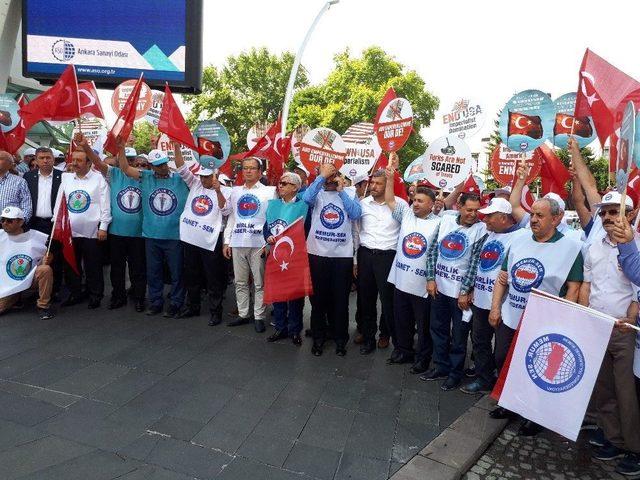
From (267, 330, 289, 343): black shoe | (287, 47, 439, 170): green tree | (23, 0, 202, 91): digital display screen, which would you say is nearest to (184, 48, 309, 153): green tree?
(287, 47, 439, 170): green tree

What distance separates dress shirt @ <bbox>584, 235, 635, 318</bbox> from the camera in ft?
10.9

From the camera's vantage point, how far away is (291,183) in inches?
204

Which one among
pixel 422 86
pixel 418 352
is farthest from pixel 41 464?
pixel 422 86

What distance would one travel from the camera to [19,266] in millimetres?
5758

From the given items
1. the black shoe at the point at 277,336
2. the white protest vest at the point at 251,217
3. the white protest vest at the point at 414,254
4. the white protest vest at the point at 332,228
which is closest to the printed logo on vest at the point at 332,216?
the white protest vest at the point at 332,228

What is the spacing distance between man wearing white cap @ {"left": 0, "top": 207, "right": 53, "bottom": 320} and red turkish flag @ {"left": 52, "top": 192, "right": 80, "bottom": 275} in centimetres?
28

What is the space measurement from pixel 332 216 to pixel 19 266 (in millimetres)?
3975

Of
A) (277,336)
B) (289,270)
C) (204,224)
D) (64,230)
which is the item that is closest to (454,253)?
(289,270)

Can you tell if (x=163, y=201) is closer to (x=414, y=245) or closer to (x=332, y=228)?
(x=332, y=228)

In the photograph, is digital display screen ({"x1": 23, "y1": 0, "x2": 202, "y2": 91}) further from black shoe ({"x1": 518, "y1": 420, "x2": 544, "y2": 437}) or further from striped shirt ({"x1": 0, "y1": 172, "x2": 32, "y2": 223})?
Answer: black shoe ({"x1": 518, "y1": 420, "x2": 544, "y2": 437})

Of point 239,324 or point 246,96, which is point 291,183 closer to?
point 239,324

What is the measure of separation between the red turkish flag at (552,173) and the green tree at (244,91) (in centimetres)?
3028

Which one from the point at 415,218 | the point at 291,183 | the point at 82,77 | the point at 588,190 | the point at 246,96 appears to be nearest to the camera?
the point at 588,190

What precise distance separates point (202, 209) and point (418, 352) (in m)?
3.10
